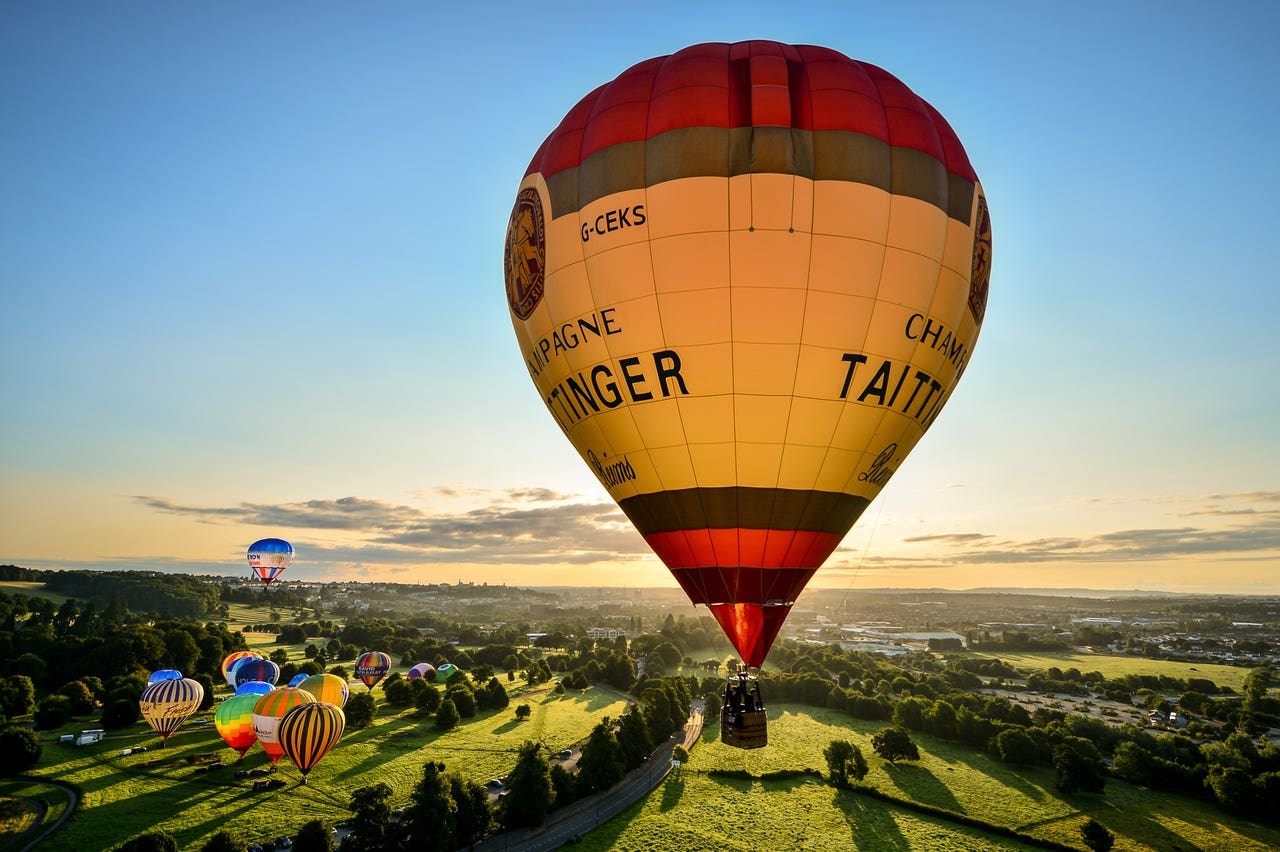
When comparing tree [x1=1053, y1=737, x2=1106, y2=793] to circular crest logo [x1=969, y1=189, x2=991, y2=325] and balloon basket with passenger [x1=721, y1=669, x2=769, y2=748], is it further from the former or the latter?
balloon basket with passenger [x1=721, y1=669, x2=769, y2=748]

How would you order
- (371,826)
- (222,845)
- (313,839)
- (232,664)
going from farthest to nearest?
1. (232,664)
2. (371,826)
3. (313,839)
4. (222,845)

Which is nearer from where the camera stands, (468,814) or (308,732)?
(468,814)

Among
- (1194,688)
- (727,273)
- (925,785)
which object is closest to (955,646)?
(1194,688)

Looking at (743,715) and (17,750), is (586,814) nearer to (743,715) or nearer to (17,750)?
(743,715)

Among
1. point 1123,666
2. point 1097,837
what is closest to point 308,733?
point 1097,837

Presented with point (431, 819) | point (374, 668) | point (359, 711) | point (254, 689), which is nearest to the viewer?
point (431, 819)

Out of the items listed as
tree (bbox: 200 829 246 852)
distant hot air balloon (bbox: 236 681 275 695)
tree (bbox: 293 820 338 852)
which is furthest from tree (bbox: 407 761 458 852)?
distant hot air balloon (bbox: 236 681 275 695)

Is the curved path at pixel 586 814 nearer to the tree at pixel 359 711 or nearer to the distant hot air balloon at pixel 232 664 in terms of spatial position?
the tree at pixel 359 711
